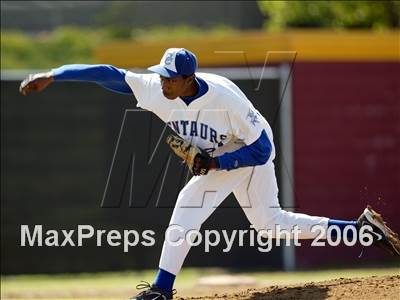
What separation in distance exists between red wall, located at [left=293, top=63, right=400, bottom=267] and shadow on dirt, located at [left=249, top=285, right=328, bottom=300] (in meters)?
5.42

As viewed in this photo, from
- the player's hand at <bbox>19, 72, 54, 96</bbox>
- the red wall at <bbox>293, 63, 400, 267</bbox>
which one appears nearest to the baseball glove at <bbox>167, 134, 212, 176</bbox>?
the player's hand at <bbox>19, 72, 54, 96</bbox>

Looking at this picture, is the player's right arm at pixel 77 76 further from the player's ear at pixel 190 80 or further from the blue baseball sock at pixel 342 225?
the blue baseball sock at pixel 342 225

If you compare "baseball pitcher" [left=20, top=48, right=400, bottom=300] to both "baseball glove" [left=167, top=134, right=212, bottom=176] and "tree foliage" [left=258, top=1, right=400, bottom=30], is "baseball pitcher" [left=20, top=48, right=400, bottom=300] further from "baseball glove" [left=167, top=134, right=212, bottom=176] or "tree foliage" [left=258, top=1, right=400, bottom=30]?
"tree foliage" [left=258, top=1, right=400, bottom=30]

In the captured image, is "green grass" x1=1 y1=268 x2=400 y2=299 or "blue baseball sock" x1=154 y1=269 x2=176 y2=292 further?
"green grass" x1=1 y1=268 x2=400 y2=299

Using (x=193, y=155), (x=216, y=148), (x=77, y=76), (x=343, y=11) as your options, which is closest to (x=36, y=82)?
(x=77, y=76)

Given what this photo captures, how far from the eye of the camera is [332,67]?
43.5 ft

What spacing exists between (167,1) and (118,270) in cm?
845

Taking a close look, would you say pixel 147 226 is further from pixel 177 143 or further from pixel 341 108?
pixel 177 143

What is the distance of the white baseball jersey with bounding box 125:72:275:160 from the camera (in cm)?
711

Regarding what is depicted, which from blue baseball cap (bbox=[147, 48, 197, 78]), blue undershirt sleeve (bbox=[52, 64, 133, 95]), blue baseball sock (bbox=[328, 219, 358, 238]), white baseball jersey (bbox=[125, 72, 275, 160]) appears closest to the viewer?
blue baseball cap (bbox=[147, 48, 197, 78])

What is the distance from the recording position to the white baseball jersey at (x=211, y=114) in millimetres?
7109

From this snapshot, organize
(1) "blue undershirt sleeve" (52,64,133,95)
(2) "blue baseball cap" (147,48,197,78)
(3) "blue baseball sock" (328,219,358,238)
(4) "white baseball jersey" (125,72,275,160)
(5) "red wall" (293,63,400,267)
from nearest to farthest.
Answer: (2) "blue baseball cap" (147,48,197,78) → (4) "white baseball jersey" (125,72,275,160) → (1) "blue undershirt sleeve" (52,64,133,95) → (3) "blue baseball sock" (328,219,358,238) → (5) "red wall" (293,63,400,267)

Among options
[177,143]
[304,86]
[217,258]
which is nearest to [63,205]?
[217,258]

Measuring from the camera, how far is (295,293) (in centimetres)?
740
